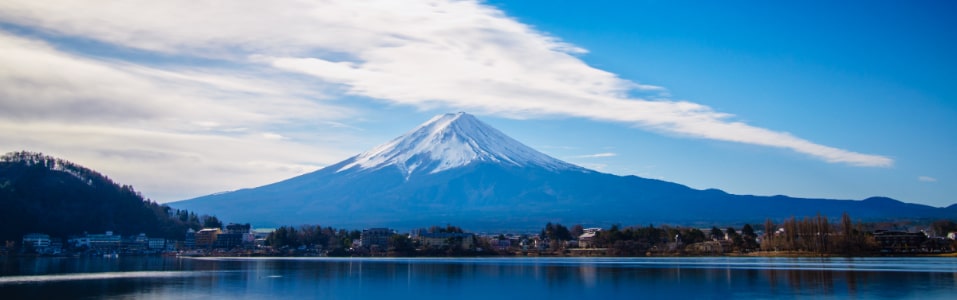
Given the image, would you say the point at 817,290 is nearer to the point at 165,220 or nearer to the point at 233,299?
the point at 233,299

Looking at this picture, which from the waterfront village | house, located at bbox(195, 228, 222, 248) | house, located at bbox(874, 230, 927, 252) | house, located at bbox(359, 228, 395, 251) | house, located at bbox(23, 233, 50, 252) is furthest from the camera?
house, located at bbox(195, 228, 222, 248)

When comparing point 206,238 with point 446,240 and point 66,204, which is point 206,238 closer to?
point 66,204

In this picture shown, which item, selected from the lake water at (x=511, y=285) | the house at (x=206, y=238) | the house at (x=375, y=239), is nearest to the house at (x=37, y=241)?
the house at (x=206, y=238)

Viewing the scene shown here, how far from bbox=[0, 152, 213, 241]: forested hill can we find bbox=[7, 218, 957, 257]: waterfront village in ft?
5.92

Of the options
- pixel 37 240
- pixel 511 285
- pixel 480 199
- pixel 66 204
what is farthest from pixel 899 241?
pixel 480 199

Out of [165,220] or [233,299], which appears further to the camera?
[165,220]

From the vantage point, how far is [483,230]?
450 ft

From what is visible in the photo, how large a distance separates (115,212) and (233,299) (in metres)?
77.0

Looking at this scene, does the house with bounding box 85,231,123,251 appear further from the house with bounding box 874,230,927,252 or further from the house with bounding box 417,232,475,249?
the house with bounding box 874,230,927,252

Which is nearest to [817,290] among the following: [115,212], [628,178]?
[115,212]

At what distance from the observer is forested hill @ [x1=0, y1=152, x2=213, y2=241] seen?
271 feet

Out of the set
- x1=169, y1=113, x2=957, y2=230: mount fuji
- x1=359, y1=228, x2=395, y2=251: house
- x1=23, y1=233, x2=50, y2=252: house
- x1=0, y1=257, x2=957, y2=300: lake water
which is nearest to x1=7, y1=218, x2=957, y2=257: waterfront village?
x1=23, y1=233, x2=50, y2=252: house

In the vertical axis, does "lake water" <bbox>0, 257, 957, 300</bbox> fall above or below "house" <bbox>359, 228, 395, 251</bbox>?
below

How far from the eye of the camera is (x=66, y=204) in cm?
9106
